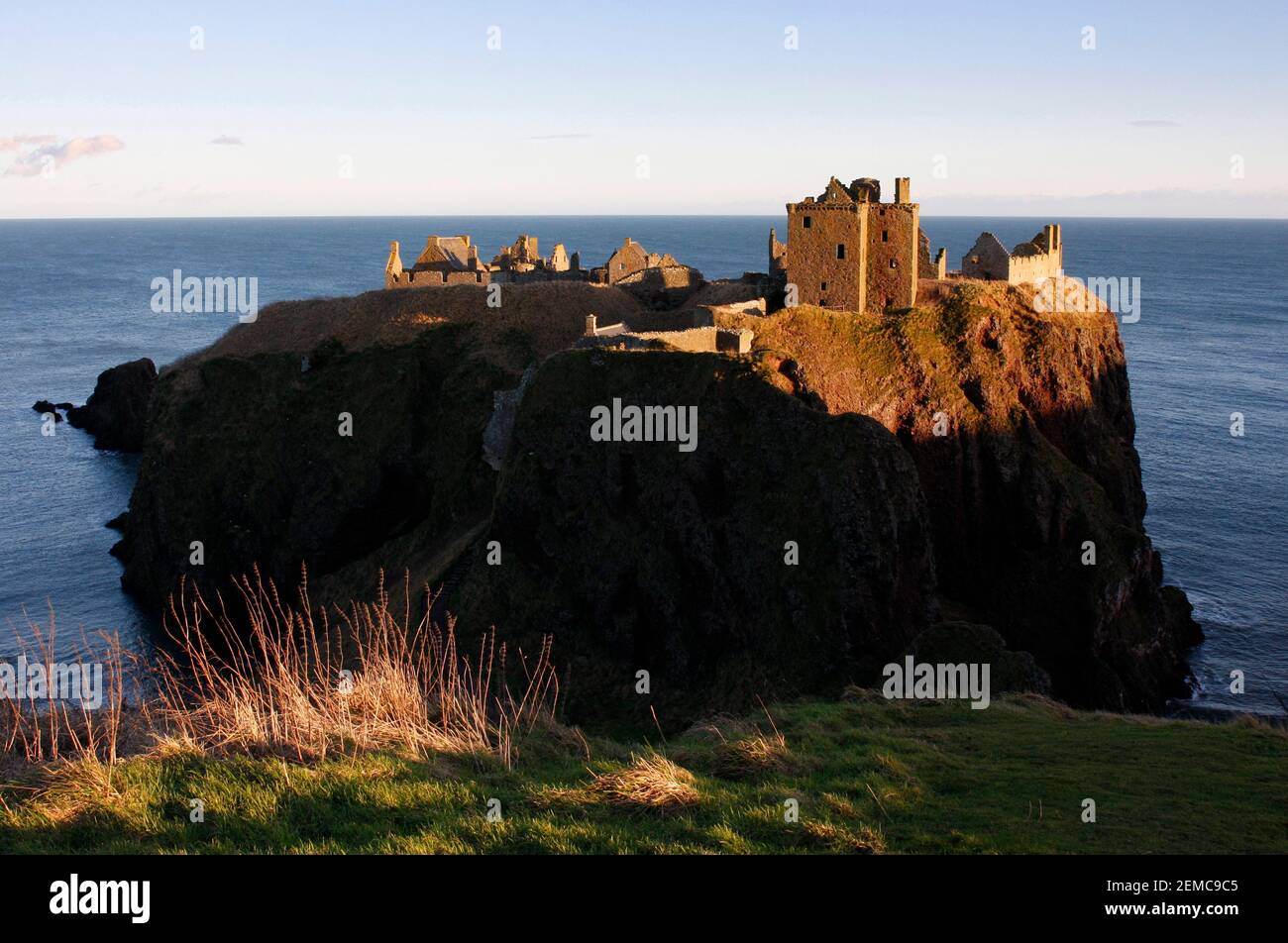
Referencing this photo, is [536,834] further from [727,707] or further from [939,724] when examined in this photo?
[727,707]

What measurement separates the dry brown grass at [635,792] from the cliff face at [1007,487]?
39864 millimetres

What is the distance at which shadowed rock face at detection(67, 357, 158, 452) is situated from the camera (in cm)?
10738

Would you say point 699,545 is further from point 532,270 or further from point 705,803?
point 532,270

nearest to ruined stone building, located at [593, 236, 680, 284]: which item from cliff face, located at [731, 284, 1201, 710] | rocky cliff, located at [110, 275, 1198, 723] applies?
rocky cliff, located at [110, 275, 1198, 723]

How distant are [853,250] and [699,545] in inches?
874

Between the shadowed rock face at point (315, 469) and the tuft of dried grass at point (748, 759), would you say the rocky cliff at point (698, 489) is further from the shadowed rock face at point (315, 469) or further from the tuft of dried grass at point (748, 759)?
the tuft of dried grass at point (748, 759)

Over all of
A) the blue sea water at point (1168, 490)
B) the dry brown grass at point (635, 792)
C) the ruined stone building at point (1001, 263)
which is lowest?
the blue sea water at point (1168, 490)

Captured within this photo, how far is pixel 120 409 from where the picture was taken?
10850 centimetres

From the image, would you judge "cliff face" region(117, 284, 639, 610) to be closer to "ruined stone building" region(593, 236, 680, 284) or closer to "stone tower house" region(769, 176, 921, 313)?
"ruined stone building" region(593, 236, 680, 284)

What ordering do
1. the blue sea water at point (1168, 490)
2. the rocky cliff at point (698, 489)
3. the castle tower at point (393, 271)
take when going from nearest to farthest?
the rocky cliff at point (698, 489) → the blue sea water at point (1168, 490) → the castle tower at point (393, 271)

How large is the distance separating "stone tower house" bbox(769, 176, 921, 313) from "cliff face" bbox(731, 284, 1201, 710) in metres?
2.45

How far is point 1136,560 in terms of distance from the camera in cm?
5953

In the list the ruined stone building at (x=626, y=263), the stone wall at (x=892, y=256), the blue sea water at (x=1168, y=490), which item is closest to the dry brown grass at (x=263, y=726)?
the blue sea water at (x=1168, y=490)

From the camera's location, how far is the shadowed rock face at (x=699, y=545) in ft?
150
